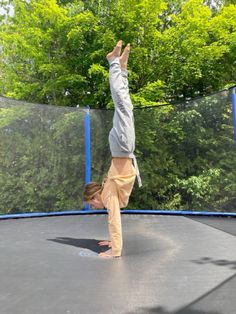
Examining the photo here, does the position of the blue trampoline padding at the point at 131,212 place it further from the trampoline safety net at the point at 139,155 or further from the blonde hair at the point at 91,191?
the blonde hair at the point at 91,191

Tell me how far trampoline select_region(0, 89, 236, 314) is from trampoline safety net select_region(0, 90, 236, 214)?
0.04ft

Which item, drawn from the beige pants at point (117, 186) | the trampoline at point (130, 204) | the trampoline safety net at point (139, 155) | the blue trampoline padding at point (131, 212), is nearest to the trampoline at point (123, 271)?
the trampoline at point (130, 204)

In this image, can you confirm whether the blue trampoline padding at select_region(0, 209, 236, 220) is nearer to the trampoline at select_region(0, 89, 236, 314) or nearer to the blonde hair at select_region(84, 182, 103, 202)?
the trampoline at select_region(0, 89, 236, 314)

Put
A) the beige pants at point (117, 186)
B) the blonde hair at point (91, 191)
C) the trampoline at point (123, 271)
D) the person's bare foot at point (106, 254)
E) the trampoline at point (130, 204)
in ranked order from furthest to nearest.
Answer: the blonde hair at point (91, 191)
the beige pants at point (117, 186)
the person's bare foot at point (106, 254)
the trampoline at point (130, 204)
the trampoline at point (123, 271)

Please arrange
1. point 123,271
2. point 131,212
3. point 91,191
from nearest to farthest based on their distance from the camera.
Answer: point 123,271 → point 91,191 → point 131,212

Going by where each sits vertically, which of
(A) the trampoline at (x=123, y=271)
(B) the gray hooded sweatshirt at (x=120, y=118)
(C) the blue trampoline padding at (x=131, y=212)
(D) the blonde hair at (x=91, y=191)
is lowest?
(A) the trampoline at (x=123, y=271)

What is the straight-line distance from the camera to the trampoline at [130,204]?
2.28m

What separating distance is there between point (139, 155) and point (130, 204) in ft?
2.34

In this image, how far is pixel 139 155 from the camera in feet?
17.5

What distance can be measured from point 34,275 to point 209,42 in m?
6.90

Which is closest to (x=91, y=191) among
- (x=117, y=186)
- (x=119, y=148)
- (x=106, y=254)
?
(x=117, y=186)

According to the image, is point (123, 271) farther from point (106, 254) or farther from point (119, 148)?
point (119, 148)

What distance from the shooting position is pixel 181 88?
26.3 ft

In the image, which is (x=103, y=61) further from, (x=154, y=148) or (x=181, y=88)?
(x=154, y=148)
